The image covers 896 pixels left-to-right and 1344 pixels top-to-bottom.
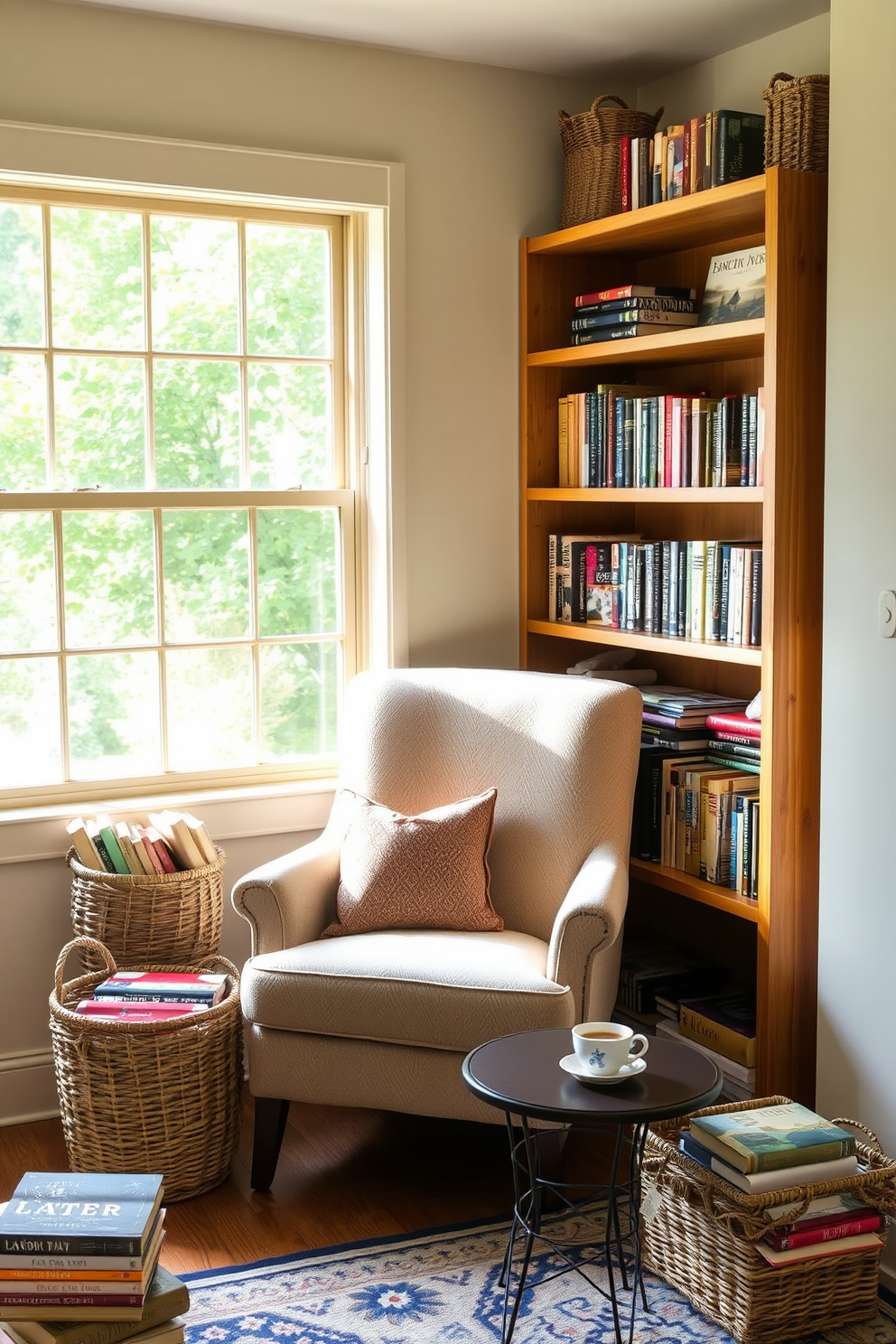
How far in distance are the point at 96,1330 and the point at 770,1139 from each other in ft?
3.87

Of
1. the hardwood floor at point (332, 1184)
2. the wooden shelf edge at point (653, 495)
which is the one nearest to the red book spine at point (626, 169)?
the wooden shelf edge at point (653, 495)

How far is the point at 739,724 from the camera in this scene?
3.06 metres

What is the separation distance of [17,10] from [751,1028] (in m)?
2.78

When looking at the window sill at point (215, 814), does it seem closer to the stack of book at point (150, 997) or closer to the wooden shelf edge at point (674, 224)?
the stack of book at point (150, 997)

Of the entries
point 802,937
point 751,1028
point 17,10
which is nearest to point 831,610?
point 802,937

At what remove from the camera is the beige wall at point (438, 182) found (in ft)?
10.3

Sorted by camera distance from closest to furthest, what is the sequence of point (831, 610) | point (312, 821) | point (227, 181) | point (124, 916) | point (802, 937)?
point (831, 610), point (802, 937), point (124, 916), point (227, 181), point (312, 821)

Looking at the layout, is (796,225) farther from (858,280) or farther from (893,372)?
(893,372)

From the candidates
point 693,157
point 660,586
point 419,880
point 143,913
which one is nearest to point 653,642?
point 660,586

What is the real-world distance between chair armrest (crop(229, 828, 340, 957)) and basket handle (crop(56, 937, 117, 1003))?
293 millimetres

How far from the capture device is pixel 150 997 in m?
2.80

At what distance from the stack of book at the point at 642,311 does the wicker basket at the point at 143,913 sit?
1.63m

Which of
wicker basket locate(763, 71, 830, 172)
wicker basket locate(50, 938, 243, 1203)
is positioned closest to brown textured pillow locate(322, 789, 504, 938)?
wicker basket locate(50, 938, 243, 1203)

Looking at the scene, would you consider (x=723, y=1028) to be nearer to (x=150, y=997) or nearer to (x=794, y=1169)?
(x=794, y=1169)
